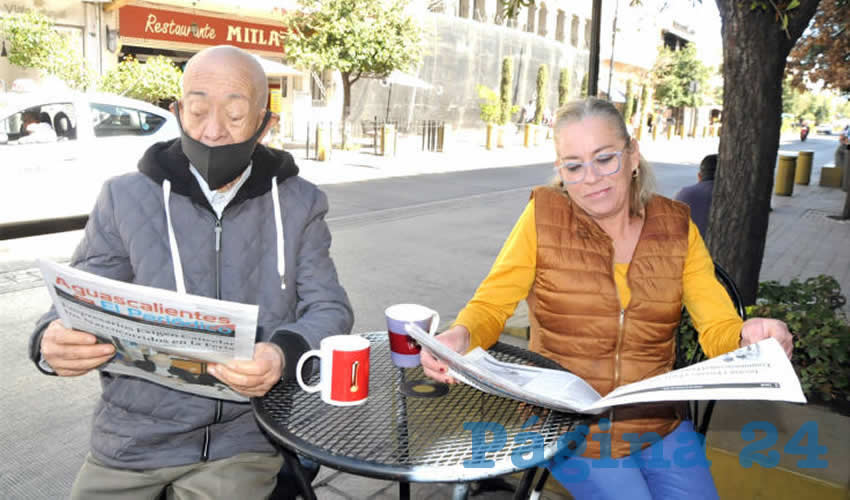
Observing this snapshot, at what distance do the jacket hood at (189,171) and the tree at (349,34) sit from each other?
1804cm

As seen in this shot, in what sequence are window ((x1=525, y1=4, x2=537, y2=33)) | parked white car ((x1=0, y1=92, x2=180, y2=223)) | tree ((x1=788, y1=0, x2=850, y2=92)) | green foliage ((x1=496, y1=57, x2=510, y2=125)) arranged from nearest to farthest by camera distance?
1. parked white car ((x1=0, y1=92, x2=180, y2=223))
2. tree ((x1=788, y1=0, x2=850, y2=92))
3. green foliage ((x1=496, y1=57, x2=510, y2=125))
4. window ((x1=525, y1=4, x2=537, y2=33))

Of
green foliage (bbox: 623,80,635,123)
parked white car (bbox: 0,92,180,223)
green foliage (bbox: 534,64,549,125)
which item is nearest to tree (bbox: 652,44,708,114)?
green foliage (bbox: 623,80,635,123)

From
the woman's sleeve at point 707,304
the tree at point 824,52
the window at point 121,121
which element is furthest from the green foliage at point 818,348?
Result: the window at point 121,121

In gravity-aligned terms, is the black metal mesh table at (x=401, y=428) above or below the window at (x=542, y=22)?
below

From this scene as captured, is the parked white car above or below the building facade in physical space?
below

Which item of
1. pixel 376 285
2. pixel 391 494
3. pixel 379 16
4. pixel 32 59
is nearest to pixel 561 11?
pixel 379 16

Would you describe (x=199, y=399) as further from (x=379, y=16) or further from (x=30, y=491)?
(x=379, y=16)

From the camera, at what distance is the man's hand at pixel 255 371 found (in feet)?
5.52

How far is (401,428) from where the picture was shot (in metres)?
1.84

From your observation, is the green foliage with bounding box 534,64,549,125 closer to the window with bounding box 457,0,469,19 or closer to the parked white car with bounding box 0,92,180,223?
the window with bounding box 457,0,469,19

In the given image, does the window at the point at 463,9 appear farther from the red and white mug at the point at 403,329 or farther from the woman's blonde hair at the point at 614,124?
the red and white mug at the point at 403,329

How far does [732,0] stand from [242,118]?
2.98 meters

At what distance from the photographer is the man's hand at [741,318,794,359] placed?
198 centimetres

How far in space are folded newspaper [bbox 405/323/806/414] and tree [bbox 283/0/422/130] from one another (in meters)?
18.7
